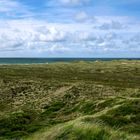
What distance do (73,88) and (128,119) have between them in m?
20.3

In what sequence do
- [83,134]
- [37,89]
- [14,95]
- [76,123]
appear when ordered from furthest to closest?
[37,89] → [14,95] → [76,123] → [83,134]

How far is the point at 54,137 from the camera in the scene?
58.6 feet

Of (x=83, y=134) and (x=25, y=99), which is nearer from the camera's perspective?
(x=83, y=134)

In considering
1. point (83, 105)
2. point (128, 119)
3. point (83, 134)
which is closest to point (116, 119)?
point (128, 119)

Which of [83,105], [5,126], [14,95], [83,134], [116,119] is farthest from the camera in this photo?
[14,95]

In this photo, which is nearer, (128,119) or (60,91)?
(128,119)

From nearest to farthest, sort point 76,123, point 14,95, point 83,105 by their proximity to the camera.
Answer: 1. point 76,123
2. point 83,105
3. point 14,95

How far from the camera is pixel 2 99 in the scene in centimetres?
4162

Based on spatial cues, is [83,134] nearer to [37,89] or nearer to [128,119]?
[128,119]

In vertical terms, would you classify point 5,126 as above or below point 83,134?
below

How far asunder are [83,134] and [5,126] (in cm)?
1203

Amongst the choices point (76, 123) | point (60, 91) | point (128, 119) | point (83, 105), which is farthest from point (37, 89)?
point (76, 123)

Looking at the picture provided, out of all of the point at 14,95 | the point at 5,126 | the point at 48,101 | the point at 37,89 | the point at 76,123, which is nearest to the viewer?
the point at 76,123

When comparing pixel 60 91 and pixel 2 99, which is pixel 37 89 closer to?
pixel 60 91
